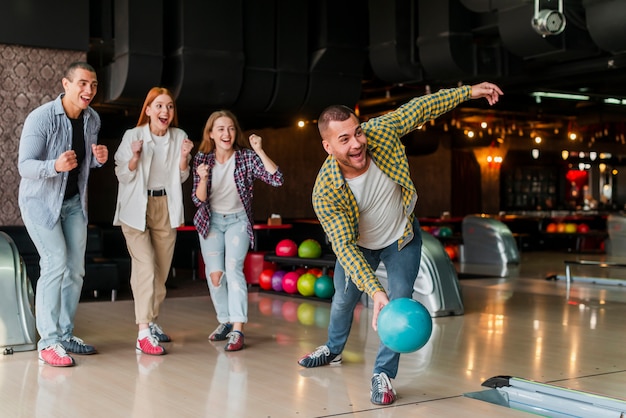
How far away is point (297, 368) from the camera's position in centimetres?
454

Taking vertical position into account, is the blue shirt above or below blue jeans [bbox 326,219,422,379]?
above

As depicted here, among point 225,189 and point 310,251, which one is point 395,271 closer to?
point 225,189

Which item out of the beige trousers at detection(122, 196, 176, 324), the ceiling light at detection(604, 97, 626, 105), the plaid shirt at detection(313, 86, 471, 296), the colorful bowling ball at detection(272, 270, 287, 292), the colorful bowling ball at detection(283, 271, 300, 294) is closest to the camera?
the plaid shirt at detection(313, 86, 471, 296)

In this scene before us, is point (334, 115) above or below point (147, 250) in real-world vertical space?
above

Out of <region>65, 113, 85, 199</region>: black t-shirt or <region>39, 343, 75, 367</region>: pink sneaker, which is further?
<region>65, 113, 85, 199</region>: black t-shirt

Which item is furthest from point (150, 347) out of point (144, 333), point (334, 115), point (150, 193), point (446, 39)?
point (446, 39)

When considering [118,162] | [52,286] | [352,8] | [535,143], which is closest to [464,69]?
[352,8]

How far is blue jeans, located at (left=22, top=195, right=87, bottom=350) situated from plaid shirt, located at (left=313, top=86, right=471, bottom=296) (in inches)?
67.7

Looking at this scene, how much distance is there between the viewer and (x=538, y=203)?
22.8 metres

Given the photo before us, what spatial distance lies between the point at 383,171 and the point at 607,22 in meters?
4.15

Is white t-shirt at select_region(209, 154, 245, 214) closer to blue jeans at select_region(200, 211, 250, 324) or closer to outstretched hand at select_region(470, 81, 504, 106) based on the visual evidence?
blue jeans at select_region(200, 211, 250, 324)

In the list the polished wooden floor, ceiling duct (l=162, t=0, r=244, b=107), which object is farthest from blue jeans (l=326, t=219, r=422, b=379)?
ceiling duct (l=162, t=0, r=244, b=107)

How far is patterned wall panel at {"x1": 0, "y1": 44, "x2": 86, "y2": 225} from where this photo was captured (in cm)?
802

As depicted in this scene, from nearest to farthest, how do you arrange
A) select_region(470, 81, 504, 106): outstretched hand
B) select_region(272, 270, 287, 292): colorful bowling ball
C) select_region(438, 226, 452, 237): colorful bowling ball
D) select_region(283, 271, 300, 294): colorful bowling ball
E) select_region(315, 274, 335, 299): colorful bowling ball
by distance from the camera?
select_region(470, 81, 504, 106): outstretched hand, select_region(315, 274, 335, 299): colorful bowling ball, select_region(283, 271, 300, 294): colorful bowling ball, select_region(272, 270, 287, 292): colorful bowling ball, select_region(438, 226, 452, 237): colorful bowling ball
